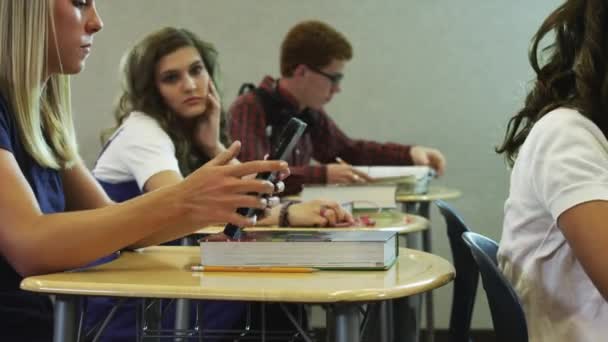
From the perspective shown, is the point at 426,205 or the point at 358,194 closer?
the point at 358,194

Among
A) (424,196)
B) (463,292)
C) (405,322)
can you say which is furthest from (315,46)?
(405,322)

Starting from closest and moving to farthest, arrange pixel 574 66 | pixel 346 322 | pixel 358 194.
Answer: pixel 346 322 → pixel 574 66 → pixel 358 194

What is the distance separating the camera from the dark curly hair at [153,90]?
9.02 feet

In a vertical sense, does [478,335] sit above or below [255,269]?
below

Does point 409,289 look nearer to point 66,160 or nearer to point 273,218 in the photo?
point 66,160

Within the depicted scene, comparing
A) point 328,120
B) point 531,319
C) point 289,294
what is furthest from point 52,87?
point 328,120

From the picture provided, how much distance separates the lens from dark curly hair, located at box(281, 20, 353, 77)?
3842mm

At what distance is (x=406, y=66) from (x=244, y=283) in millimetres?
3344

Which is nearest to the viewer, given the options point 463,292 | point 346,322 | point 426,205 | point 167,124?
point 346,322

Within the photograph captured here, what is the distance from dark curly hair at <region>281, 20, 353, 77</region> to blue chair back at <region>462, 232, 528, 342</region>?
255 centimetres

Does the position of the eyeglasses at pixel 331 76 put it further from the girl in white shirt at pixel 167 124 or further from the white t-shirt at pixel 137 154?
the white t-shirt at pixel 137 154

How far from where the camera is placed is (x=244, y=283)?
127 centimetres

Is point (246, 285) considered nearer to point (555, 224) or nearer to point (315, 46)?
point (555, 224)

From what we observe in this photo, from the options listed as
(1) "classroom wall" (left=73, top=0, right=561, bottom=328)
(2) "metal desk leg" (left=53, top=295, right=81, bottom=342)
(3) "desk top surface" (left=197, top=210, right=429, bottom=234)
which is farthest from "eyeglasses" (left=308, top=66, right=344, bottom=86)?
(2) "metal desk leg" (left=53, top=295, right=81, bottom=342)
